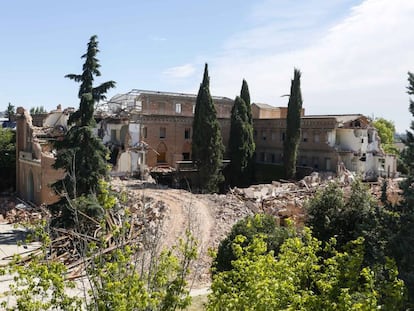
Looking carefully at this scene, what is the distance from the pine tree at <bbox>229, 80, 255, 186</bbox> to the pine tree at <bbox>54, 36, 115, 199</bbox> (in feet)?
63.8

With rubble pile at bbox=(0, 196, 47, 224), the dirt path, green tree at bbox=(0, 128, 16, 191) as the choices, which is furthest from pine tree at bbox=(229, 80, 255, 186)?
green tree at bbox=(0, 128, 16, 191)

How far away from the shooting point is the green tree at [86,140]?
76.4 feet

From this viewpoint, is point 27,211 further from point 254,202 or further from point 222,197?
point 254,202

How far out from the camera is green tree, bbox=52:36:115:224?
76.4 ft

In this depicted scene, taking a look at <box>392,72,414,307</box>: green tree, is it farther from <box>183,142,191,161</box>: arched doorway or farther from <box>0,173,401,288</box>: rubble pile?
<box>183,142,191,161</box>: arched doorway

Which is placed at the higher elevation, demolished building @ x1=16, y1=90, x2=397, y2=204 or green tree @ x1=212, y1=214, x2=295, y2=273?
demolished building @ x1=16, y1=90, x2=397, y2=204

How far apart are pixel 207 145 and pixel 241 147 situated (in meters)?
5.19

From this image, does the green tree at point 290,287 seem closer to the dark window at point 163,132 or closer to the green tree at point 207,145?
the green tree at point 207,145

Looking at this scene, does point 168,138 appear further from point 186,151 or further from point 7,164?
point 7,164

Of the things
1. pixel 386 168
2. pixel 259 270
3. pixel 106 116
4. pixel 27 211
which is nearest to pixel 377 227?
pixel 259 270

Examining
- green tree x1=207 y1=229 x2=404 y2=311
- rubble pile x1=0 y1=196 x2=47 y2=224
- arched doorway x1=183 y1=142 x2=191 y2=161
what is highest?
arched doorway x1=183 y1=142 x2=191 y2=161

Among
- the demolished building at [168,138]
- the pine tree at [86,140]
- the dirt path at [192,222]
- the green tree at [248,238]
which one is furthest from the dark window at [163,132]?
the green tree at [248,238]

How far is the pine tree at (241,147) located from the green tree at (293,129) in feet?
11.8

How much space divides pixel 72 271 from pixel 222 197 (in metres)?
14.3
